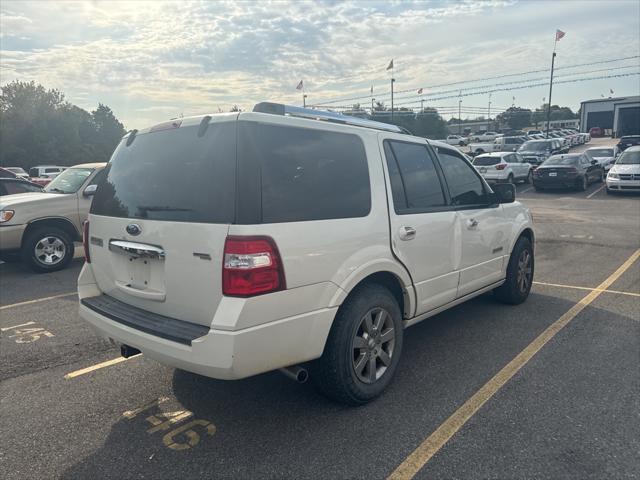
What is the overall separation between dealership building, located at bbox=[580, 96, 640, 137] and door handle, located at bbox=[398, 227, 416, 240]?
230ft

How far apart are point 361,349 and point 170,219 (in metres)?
1.54

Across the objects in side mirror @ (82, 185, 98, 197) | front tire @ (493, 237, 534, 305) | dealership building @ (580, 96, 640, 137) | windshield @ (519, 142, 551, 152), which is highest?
dealership building @ (580, 96, 640, 137)

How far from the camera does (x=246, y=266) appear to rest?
2.62 metres

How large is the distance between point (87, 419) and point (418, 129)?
71182 millimetres

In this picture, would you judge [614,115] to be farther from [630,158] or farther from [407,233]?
[407,233]

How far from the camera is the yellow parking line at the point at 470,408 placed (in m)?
2.70

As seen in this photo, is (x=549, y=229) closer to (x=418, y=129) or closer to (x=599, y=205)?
(x=599, y=205)

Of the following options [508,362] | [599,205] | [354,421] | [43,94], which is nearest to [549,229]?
[599,205]

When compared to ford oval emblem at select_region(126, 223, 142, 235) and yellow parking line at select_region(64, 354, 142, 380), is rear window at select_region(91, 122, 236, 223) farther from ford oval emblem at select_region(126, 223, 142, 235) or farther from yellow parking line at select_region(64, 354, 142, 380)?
yellow parking line at select_region(64, 354, 142, 380)

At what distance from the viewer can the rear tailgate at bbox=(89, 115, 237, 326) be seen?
273 centimetres

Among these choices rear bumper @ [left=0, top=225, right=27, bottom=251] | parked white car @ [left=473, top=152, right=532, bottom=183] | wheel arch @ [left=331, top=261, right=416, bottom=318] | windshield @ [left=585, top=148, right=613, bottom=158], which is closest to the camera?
wheel arch @ [left=331, top=261, right=416, bottom=318]

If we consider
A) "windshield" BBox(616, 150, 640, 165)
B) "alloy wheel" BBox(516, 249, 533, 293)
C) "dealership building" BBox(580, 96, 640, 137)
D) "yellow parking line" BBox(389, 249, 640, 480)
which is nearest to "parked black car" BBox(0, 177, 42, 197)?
"alloy wheel" BBox(516, 249, 533, 293)

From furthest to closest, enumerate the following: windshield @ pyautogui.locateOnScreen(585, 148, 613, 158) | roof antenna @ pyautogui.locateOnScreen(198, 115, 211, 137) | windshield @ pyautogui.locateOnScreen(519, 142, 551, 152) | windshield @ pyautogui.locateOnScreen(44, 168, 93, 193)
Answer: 1. windshield @ pyautogui.locateOnScreen(519, 142, 551, 152)
2. windshield @ pyautogui.locateOnScreen(585, 148, 613, 158)
3. windshield @ pyautogui.locateOnScreen(44, 168, 93, 193)
4. roof antenna @ pyautogui.locateOnScreen(198, 115, 211, 137)

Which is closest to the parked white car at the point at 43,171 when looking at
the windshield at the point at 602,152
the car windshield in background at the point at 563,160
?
the car windshield in background at the point at 563,160
